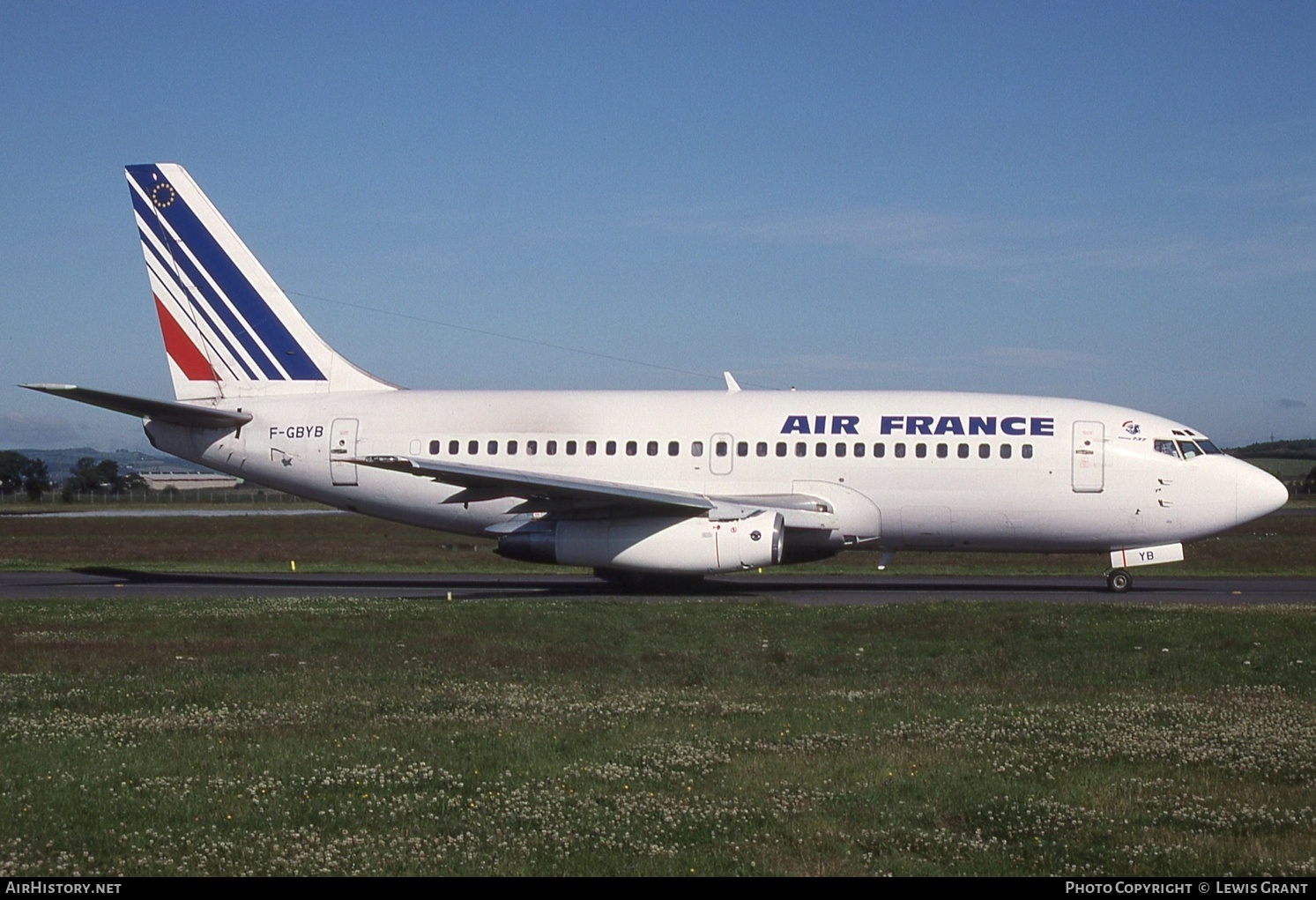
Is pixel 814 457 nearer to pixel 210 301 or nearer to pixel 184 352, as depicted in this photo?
pixel 210 301

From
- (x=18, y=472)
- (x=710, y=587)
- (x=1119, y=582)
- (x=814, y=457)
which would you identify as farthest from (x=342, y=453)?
(x=18, y=472)

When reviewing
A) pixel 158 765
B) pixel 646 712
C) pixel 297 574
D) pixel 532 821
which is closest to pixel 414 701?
pixel 646 712

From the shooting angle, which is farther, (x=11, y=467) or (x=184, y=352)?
(x=11, y=467)

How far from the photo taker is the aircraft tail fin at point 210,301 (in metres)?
28.0

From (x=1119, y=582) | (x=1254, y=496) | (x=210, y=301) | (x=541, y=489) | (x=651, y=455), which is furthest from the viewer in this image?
(x=210, y=301)

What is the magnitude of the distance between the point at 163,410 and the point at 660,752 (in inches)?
768

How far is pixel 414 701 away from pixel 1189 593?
17.8 metres

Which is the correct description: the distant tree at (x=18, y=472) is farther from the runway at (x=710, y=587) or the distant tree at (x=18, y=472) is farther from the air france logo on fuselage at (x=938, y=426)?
the air france logo on fuselage at (x=938, y=426)

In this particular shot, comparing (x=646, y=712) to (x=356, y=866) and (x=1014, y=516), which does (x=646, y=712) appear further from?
(x=1014, y=516)

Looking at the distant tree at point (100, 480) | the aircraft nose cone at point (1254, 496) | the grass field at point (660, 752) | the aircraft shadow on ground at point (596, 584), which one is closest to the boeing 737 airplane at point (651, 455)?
the aircraft nose cone at point (1254, 496)

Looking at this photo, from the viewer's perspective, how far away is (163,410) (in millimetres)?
26188

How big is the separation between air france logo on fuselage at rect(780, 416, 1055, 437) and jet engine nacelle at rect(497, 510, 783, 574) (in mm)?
2665

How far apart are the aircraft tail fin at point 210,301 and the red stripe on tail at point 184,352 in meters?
0.02

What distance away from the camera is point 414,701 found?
1216 cm
